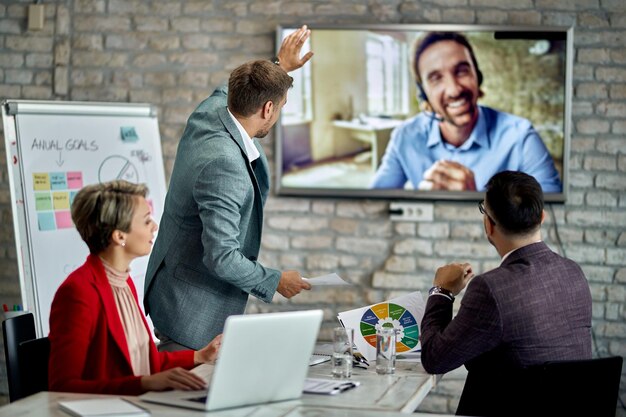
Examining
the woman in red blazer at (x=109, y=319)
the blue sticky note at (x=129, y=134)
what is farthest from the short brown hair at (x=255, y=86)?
the blue sticky note at (x=129, y=134)

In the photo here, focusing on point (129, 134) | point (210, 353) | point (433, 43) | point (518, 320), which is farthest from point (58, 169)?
point (518, 320)

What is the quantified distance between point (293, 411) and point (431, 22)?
3281mm

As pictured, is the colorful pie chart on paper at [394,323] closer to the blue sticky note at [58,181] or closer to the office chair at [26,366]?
the office chair at [26,366]

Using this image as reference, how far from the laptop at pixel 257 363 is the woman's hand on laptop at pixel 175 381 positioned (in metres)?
0.01

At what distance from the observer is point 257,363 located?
6.46 feet

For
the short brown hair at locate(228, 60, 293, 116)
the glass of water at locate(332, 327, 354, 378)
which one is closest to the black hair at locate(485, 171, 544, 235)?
the glass of water at locate(332, 327, 354, 378)

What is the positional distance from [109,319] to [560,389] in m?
1.15

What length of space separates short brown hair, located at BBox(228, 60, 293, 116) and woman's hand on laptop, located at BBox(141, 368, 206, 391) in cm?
107

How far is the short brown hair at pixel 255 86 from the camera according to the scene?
293 cm

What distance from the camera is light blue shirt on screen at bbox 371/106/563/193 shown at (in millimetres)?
4812

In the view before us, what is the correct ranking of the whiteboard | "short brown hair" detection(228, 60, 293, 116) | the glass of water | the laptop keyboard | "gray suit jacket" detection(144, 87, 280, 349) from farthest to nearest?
the whiteboard < "short brown hair" detection(228, 60, 293, 116) < "gray suit jacket" detection(144, 87, 280, 349) < the glass of water < the laptop keyboard

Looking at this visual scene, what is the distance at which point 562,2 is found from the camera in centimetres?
483

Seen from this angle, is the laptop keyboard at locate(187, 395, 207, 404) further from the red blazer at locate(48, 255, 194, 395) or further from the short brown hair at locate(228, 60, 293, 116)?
Answer: the short brown hair at locate(228, 60, 293, 116)

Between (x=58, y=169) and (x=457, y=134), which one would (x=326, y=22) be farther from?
(x=58, y=169)
